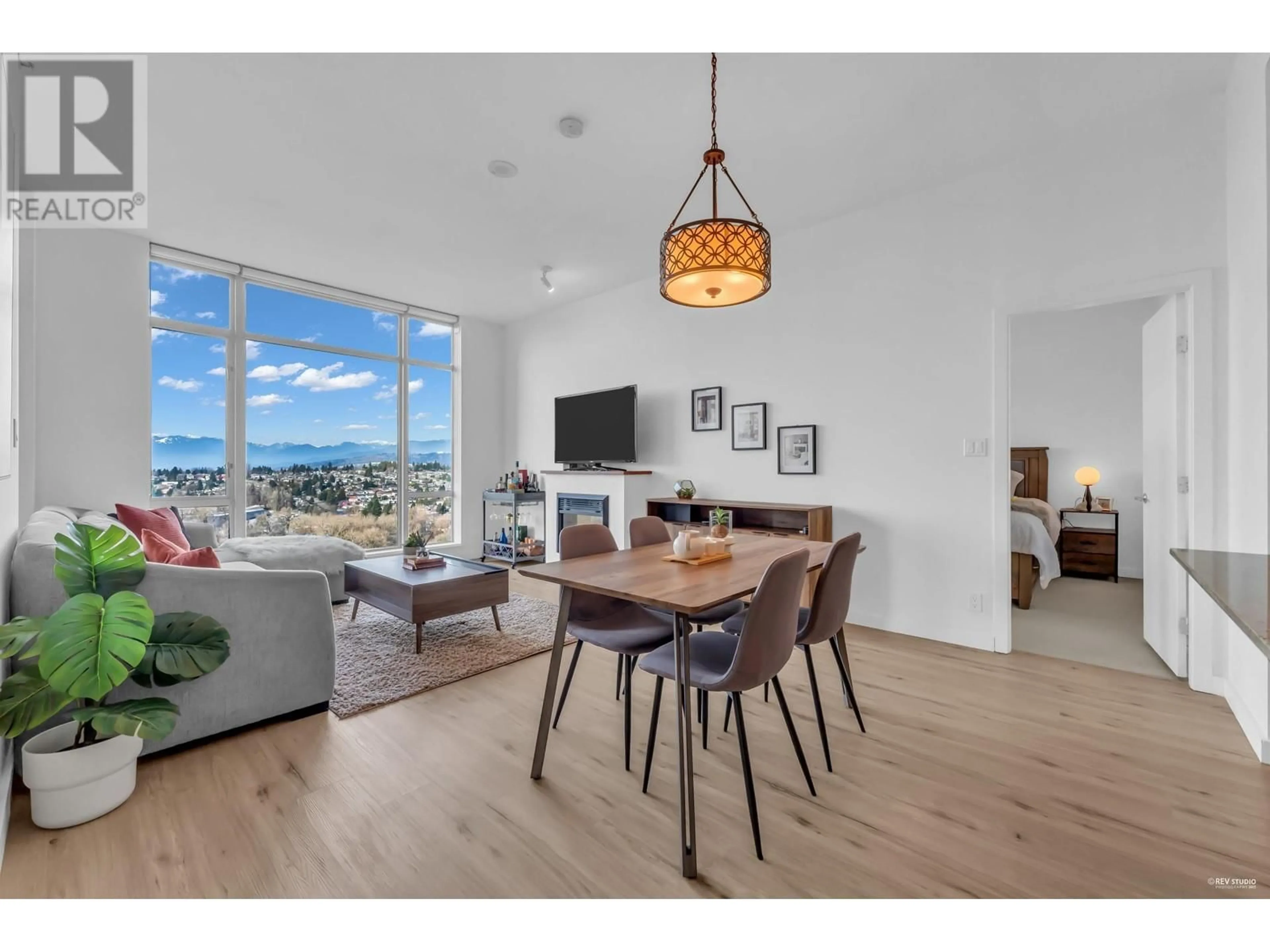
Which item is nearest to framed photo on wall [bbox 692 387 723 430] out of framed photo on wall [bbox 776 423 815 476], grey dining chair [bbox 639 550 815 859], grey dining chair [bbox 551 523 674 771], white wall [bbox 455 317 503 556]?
framed photo on wall [bbox 776 423 815 476]

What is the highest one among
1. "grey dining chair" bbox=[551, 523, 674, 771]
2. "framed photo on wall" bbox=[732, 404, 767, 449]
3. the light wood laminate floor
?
"framed photo on wall" bbox=[732, 404, 767, 449]

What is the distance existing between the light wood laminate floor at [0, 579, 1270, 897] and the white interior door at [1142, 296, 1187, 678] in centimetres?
49

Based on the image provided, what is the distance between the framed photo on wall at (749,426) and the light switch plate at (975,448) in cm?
134

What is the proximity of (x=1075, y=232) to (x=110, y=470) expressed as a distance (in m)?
6.36

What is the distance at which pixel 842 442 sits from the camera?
3820 millimetres

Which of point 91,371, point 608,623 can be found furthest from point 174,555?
point 91,371

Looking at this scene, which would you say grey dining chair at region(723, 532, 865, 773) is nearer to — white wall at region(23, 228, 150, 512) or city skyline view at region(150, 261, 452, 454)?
white wall at region(23, 228, 150, 512)

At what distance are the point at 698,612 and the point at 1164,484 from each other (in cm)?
284

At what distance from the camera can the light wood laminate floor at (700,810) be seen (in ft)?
4.71

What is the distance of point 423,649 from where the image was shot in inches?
125

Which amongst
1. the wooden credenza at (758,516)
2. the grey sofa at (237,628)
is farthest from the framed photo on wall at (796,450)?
the grey sofa at (237,628)

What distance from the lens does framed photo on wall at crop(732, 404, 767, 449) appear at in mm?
4223
